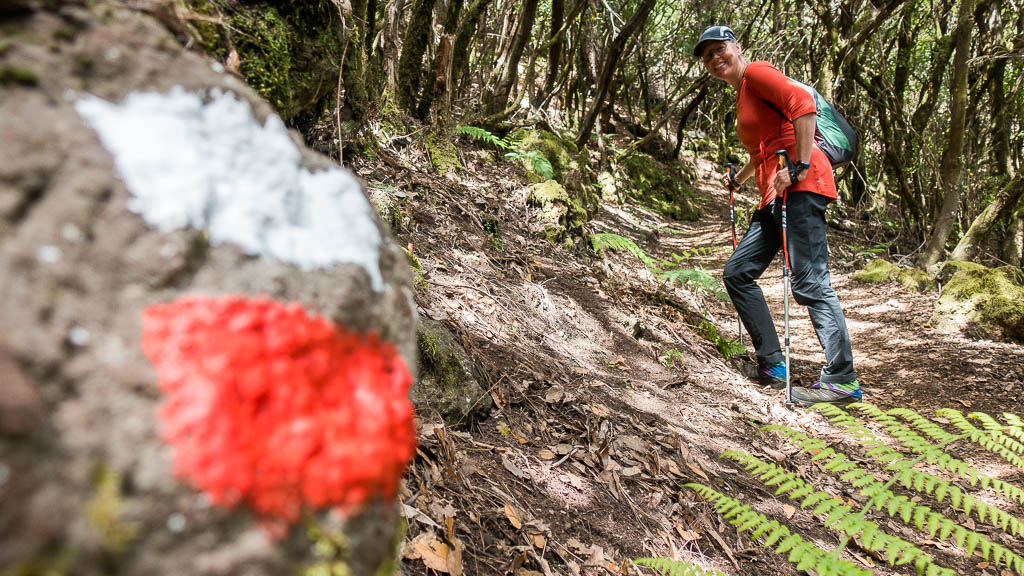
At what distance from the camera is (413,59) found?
17.4ft

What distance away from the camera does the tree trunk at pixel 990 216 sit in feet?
20.2

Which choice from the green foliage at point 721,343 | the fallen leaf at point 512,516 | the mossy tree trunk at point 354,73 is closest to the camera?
the fallen leaf at point 512,516

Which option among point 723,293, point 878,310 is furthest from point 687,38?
point 723,293

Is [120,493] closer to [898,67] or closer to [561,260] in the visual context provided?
[561,260]

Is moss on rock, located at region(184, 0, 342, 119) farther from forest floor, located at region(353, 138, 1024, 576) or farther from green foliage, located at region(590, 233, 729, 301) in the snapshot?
green foliage, located at region(590, 233, 729, 301)

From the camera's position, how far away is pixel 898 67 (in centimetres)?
962

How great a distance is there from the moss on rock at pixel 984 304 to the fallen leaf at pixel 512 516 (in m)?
5.84

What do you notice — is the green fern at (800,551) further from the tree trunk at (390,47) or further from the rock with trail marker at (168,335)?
the tree trunk at (390,47)

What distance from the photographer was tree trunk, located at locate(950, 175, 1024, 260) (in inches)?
243

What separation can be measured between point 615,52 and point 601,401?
5135 mm

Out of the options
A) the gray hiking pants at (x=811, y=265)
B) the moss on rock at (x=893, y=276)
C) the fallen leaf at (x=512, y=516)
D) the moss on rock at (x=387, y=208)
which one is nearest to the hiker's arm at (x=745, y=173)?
the gray hiking pants at (x=811, y=265)

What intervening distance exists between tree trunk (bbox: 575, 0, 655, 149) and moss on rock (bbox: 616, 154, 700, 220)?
2.98 m

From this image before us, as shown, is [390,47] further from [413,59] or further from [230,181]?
[230,181]

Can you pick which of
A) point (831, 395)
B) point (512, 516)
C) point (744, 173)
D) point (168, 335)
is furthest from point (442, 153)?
point (168, 335)
